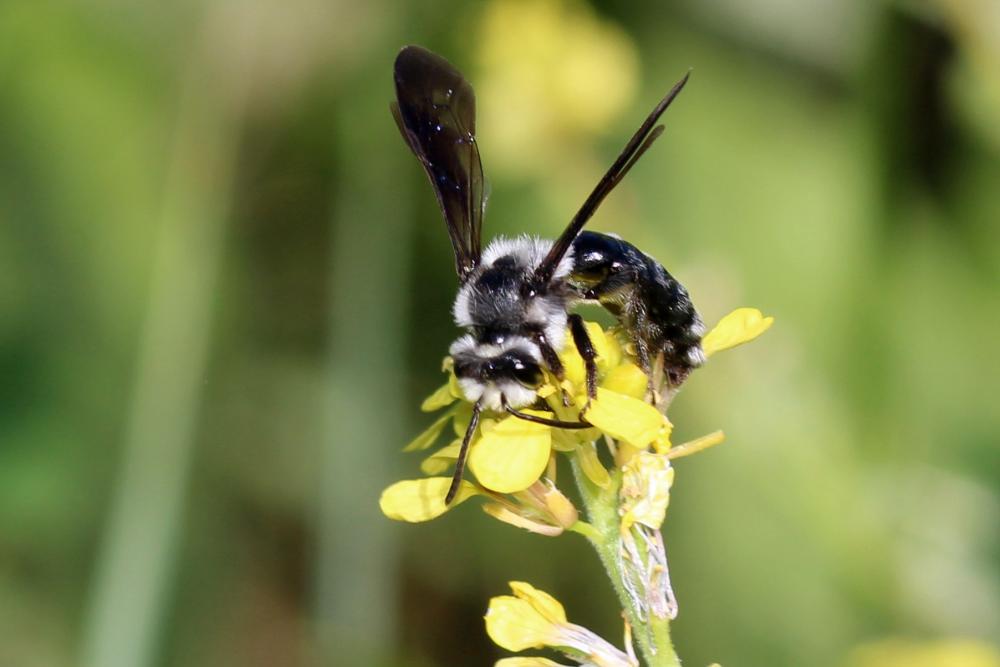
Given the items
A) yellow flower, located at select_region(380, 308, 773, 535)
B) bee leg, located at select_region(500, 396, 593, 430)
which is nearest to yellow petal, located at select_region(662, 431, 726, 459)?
yellow flower, located at select_region(380, 308, 773, 535)

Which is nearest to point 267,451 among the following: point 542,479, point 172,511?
point 172,511

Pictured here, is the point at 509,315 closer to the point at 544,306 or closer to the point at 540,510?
the point at 544,306

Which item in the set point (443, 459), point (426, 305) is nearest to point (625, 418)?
point (443, 459)

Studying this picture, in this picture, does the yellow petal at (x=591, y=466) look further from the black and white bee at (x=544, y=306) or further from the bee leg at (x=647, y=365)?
the bee leg at (x=647, y=365)

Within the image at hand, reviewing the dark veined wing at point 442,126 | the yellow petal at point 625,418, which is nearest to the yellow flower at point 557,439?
the yellow petal at point 625,418

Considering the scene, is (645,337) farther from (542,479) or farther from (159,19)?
(159,19)
